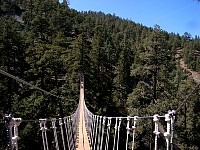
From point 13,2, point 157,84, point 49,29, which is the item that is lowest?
point 157,84

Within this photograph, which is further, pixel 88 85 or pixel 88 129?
pixel 88 85

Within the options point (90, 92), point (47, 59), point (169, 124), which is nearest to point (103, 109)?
point (90, 92)

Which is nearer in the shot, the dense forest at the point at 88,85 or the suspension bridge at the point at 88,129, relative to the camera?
the suspension bridge at the point at 88,129

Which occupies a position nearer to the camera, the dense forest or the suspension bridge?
the suspension bridge

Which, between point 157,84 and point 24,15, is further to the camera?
point 24,15

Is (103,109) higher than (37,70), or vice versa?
(37,70)

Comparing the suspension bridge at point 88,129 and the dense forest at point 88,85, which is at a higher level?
the dense forest at point 88,85

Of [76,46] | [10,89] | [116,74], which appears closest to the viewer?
[10,89]

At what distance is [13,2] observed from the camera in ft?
246

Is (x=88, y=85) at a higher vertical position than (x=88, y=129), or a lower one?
higher

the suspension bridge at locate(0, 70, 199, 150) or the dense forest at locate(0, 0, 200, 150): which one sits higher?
the dense forest at locate(0, 0, 200, 150)

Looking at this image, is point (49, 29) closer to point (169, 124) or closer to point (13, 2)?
point (13, 2)

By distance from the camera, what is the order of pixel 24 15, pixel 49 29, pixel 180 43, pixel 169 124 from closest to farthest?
pixel 169 124
pixel 49 29
pixel 24 15
pixel 180 43

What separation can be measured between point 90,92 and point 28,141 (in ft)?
23.5
